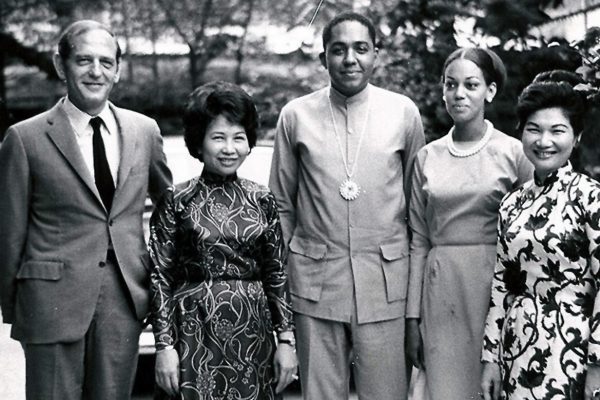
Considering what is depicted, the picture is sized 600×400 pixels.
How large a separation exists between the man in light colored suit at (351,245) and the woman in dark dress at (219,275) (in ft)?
1.08

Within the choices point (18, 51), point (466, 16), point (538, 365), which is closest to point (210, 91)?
point (538, 365)

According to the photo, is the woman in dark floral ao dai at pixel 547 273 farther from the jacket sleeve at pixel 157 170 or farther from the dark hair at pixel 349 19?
the jacket sleeve at pixel 157 170

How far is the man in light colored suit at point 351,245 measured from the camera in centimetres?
362

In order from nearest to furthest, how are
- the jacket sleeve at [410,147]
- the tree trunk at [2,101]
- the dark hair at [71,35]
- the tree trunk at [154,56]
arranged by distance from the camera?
1. the dark hair at [71,35]
2. the jacket sleeve at [410,147]
3. the tree trunk at [154,56]
4. the tree trunk at [2,101]

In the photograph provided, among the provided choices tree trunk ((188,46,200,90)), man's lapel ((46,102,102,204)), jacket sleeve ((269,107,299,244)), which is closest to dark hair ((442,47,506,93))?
jacket sleeve ((269,107,299,244))

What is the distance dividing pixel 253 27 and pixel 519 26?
107 inches

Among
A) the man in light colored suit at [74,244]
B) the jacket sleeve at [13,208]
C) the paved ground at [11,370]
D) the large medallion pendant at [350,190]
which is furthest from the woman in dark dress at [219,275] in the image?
the paved ground at [11,370]

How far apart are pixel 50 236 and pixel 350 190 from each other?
125cm

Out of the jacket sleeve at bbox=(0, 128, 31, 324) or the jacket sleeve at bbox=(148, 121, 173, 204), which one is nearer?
the jacket sleeve at bbox=(0, 128, 31, 324)

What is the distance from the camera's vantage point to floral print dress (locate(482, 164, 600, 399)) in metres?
2.95

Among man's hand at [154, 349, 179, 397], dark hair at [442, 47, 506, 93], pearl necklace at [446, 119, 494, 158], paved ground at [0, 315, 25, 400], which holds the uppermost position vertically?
dark hair at [442, 47, 506, 93]

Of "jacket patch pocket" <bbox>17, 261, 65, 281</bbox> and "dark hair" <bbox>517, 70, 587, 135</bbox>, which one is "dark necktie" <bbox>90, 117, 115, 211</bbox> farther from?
"dark hair" <bbox>517, 70, 587, 135</bbox>

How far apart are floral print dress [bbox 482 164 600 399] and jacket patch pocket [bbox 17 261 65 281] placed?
5.67 feet

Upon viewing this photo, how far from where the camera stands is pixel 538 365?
9.89ft
